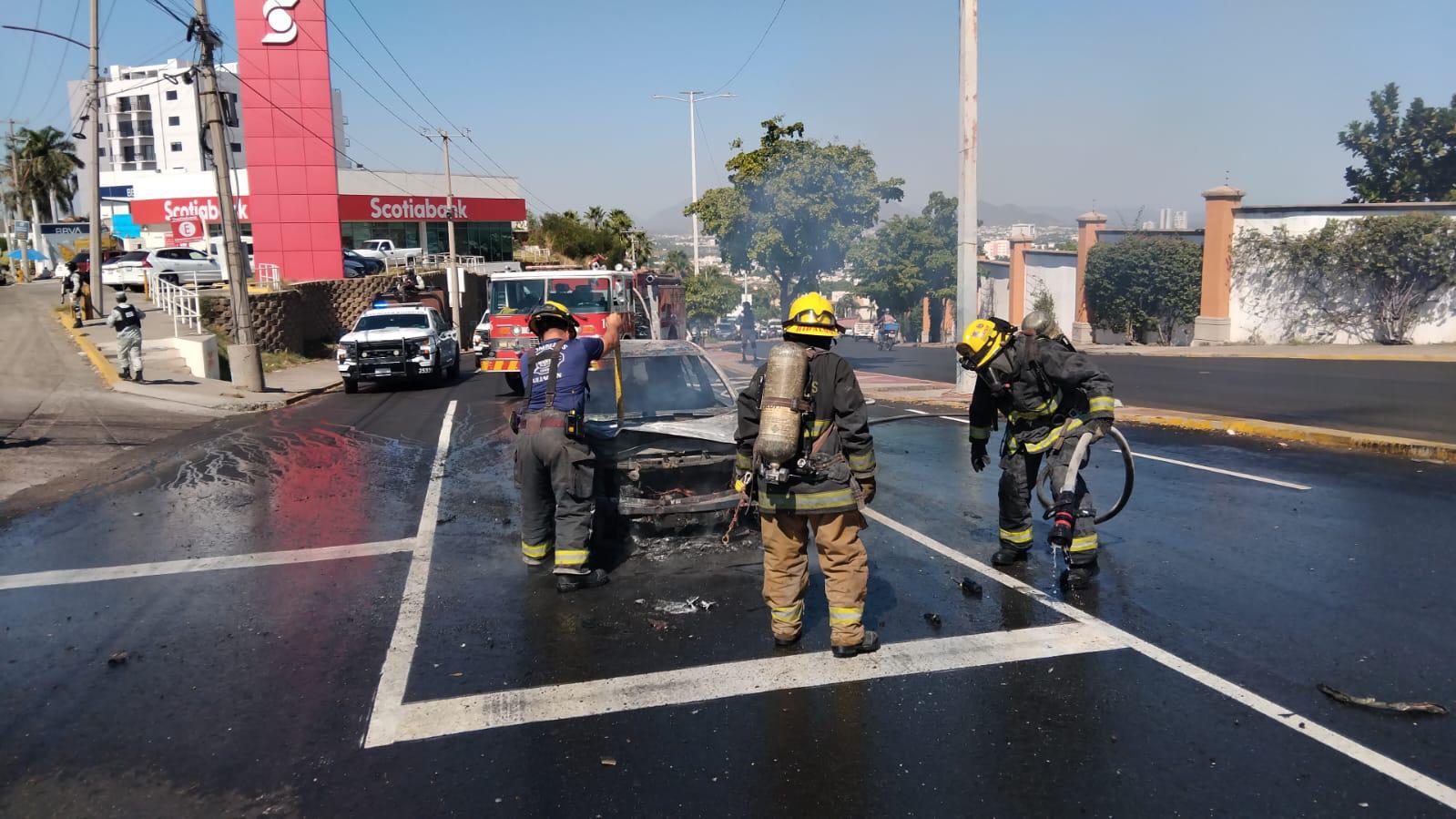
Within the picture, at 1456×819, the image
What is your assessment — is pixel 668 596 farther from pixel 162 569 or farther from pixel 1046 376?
pixel 162 569

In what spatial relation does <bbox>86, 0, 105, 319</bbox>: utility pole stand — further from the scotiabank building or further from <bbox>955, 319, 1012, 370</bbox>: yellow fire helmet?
<bbox>955, 319, 1012, 370</bbox>: yellow fire helmet

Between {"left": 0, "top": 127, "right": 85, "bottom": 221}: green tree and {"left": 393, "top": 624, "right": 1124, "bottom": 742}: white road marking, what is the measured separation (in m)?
89.1

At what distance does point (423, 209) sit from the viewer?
5428 centimetres

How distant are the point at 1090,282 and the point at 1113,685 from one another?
102 feet

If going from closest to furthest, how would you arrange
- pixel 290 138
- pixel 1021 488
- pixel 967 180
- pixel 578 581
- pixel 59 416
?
pixel 578 581 → pixel 1021 488 → pixel 59 416 → pixel 967 180 → pixel 290 138

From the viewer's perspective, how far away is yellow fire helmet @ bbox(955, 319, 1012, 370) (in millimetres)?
6062

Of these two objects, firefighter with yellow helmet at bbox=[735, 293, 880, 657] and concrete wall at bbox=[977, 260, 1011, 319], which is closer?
firefighter with yellow helmet at bbox=[735, 293, 880, 657]

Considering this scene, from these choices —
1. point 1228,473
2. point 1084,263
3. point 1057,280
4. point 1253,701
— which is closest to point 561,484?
point 1253,701

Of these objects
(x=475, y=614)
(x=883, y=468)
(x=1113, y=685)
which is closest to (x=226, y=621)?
(x=475, y=614)

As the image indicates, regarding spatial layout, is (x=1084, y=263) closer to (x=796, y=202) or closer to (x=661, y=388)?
(x=796, y=202)

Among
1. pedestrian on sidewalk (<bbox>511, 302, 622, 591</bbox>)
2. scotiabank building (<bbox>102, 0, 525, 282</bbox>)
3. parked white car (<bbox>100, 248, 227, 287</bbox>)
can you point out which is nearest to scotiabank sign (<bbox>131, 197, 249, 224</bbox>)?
scotiabank building (<bbox>102, 0, 525, 282</bbox>)

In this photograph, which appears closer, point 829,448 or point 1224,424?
point 829,448

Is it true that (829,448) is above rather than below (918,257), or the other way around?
below

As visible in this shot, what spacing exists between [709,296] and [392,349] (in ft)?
171
